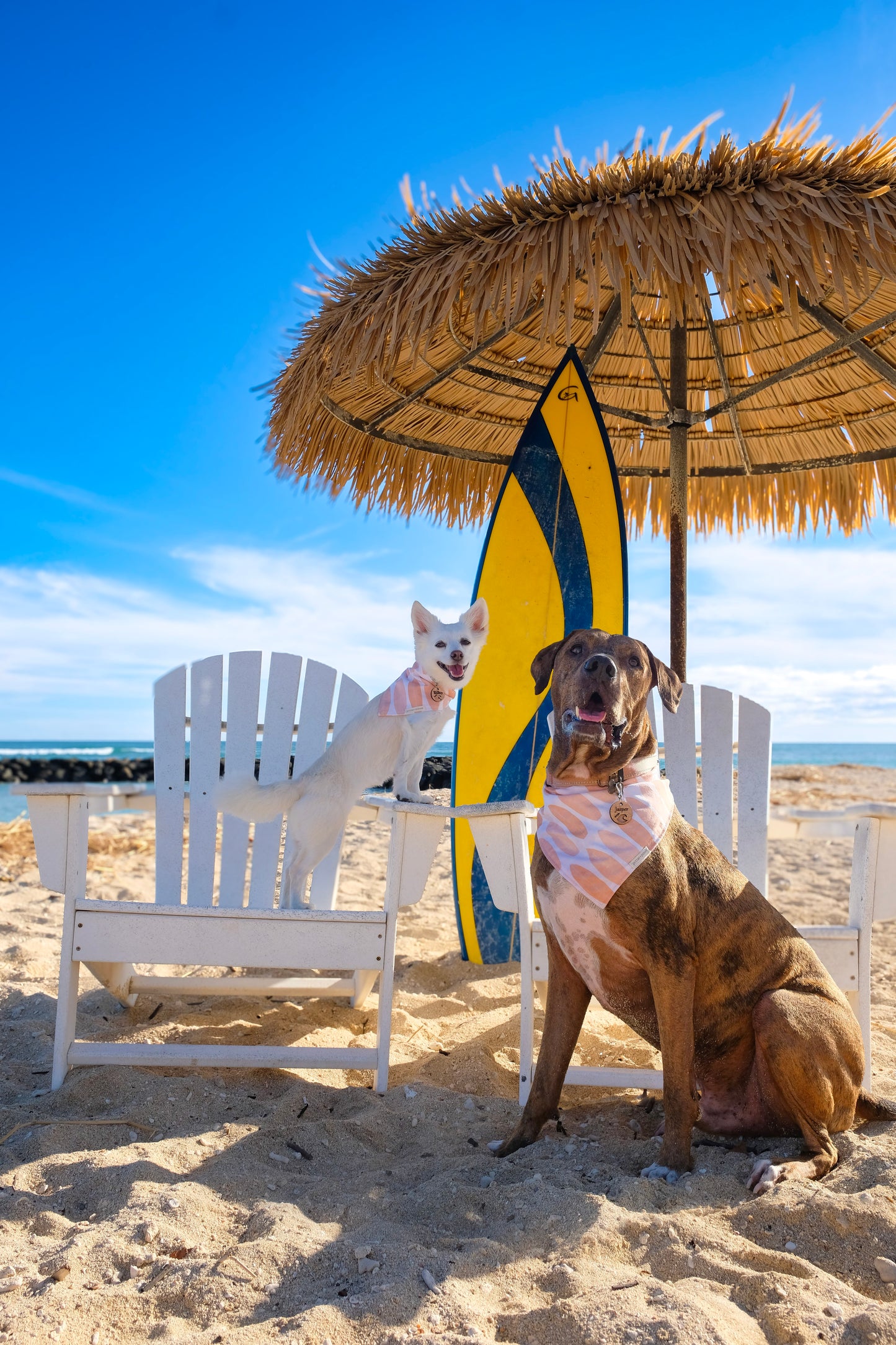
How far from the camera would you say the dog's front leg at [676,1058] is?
187cm

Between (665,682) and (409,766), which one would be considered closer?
(665,682)

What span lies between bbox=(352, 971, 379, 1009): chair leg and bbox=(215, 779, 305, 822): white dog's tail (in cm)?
65

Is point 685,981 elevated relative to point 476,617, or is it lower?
lower

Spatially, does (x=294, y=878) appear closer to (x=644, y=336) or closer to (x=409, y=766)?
(x=409, y=766)

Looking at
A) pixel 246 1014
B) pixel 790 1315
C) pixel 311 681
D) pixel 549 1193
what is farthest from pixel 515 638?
pixel 790 1315

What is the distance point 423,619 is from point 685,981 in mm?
1536

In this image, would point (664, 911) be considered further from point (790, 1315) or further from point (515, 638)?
point (515, 638)

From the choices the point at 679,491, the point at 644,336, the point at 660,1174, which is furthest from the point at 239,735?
the point at 644,336

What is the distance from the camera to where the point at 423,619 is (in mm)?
3004

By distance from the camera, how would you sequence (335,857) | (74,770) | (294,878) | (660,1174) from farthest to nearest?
(74,770)
(335,857)
(294,878)
(660,1174)

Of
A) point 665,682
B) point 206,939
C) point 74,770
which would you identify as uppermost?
point 665,682

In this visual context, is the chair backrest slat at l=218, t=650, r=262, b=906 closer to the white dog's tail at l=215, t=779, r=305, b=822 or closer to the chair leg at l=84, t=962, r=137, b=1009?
the white dog's tail at l=215, t=779, r=305, b=822

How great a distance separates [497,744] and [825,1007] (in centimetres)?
218

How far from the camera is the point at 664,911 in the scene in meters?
1.90
